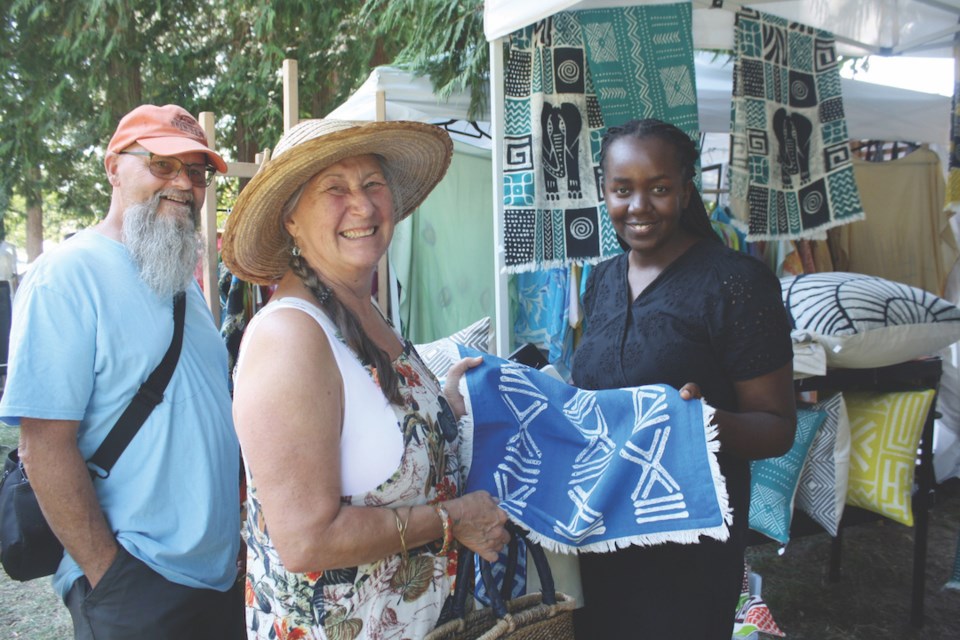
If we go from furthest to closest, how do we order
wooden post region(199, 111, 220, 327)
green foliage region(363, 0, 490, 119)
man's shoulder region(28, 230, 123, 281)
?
1. green foliage region(363, 0, 490, 119)
2. wooden post region(199, 111, 220, 327)
3. man's shoulder region(28, 230, 123, 281)

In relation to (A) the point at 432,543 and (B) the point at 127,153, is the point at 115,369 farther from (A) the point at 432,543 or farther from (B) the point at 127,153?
(A) the point at 432,543

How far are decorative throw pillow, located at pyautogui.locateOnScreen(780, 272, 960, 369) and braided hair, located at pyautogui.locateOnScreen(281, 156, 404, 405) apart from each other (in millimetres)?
2408

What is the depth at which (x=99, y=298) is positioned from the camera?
74.1 inches

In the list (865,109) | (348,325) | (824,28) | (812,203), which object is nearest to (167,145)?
(348,325)

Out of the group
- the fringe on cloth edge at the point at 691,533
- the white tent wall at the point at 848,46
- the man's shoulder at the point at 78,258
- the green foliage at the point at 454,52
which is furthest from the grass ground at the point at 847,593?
the green foliage at the point at 454,52

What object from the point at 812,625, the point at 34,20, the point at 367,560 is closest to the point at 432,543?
the point at 367,560

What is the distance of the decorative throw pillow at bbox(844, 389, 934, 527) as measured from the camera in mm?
3156

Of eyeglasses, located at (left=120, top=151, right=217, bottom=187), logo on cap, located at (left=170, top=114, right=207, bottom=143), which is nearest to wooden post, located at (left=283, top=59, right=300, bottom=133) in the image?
logo on cap, located at (left=170, top=114, right=207, bottom=143)

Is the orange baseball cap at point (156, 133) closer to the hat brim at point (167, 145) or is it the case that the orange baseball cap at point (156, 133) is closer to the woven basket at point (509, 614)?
the hat brim at point (167, 145)

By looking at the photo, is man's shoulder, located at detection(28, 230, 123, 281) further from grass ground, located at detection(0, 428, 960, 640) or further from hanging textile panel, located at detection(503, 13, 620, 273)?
grass ground, located at detection(0, 428, 960, 640)

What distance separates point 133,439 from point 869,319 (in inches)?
122

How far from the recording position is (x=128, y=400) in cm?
189

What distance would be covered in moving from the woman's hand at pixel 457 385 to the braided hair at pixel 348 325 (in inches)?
11.5

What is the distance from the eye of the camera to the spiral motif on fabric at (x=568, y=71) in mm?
3331
